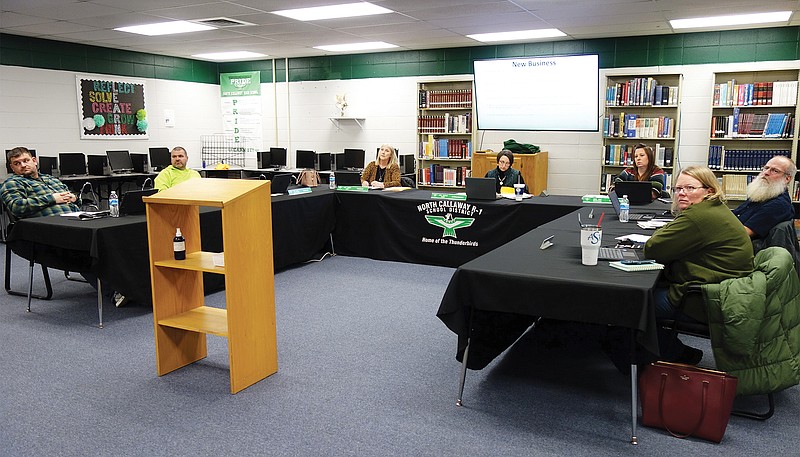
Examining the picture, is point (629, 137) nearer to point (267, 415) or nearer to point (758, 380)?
point (758, 380)

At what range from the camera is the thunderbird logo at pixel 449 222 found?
6.08 m

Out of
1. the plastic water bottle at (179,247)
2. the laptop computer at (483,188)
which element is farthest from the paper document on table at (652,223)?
the plastic water bottle at (179,247)

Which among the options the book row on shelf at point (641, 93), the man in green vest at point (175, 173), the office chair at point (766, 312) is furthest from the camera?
the book row on shelf at point (641, 93)

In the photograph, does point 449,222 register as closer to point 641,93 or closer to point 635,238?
point 635,238

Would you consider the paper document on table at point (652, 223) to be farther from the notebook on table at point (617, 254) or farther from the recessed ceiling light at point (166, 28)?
the recessed ceiling light at point (166, 28)

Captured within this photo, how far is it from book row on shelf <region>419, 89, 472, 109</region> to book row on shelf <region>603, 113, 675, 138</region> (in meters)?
2.05

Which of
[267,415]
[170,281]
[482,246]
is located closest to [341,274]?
[482,246]

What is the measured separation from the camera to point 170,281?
3.56 metres

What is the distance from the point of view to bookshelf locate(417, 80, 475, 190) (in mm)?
9305

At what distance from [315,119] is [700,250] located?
873 centimetres

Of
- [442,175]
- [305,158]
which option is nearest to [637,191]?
[442,175]

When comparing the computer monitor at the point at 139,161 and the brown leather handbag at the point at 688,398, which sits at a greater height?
the computer monitor at the point at 139,161

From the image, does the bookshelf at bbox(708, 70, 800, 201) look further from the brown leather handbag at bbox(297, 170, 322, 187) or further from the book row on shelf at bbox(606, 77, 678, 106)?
the brown leather handbag at bbox(297, 170, 322, 187)

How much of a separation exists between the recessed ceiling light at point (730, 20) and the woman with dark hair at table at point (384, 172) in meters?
3.66
